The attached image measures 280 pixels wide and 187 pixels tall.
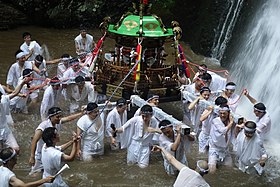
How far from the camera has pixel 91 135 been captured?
8508 millimetres

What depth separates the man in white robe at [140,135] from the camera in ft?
27.3

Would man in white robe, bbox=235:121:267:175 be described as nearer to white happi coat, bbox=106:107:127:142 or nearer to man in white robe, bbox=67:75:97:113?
white happi coat, bbox=106:107:127:142

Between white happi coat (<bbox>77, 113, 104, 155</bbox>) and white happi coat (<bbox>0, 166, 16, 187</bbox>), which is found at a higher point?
white happi coat (<bbox>0, 166, 16, 187</bbox>)

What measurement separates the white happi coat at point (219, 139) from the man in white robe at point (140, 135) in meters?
1.02

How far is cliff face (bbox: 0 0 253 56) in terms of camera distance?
16266mm

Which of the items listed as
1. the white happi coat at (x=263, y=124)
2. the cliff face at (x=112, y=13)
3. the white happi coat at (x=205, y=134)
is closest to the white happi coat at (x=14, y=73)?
the white happi coat at (x=205, y=134)

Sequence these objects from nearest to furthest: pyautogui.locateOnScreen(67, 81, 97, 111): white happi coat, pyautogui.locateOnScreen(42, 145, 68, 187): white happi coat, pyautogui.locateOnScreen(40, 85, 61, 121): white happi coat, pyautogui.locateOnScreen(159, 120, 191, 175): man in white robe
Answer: pyautogui.locateOnScreen(42, 145, 68, 187): white happi coat < pyautogui.locateOnScreen(159, 120, 191, 175): man in white robe < pyautogui.locateOnScreen(40, 85, 61, 121): white happi coat < pyautogui.locateOnScreen(67, 81, 97, 111): white happi coat

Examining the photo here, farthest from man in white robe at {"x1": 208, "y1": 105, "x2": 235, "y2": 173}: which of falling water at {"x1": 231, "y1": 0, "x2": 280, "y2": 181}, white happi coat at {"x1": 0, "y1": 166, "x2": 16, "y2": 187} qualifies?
white happi coat at {"x1": 0, "y1": 166, "x2": 16, "y2": 187}

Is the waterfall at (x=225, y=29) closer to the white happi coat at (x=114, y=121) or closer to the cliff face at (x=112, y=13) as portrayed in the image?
the cliff face at (x=112, y=13)

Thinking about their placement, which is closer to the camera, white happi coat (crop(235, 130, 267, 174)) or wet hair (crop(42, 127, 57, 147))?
wet hair (crop(42, 127, 57, 147))

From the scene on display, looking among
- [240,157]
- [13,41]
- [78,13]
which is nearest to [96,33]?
[78,13]

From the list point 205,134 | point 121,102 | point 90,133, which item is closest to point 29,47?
point 121,102

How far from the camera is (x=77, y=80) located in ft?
32.6

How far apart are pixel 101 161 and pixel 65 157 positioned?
82.4 inches
